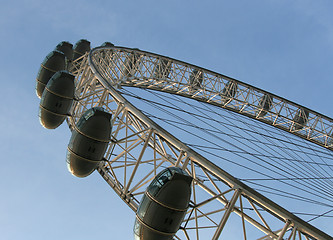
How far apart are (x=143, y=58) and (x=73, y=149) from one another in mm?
15111

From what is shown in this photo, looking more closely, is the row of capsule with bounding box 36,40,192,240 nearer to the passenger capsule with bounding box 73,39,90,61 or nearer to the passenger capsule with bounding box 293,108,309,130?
the passenger capsule with bounding box 73,39,90,61

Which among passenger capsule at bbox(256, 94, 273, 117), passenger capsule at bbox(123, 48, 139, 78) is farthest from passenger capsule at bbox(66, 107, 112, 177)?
passenger capsule at bbox(256, 94, 273, 117)

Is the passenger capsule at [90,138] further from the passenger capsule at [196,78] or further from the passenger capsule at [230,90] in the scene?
the passenger capsule at [230,90]

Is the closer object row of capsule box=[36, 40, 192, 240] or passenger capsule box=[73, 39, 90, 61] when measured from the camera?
row of capsule box=[36, 40, 192, 240]

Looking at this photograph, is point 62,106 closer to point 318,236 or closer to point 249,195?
point 249,195

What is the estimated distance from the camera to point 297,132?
33406mm

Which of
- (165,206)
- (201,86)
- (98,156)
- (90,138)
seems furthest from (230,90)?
(165,206)

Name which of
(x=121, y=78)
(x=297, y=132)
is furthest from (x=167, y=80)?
(x=297, y=132)

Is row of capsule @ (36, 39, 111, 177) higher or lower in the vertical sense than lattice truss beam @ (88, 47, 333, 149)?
lower

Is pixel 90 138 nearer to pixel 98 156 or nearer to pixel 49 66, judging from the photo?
pixel 98 156

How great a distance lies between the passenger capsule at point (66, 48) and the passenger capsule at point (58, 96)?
8391 mm

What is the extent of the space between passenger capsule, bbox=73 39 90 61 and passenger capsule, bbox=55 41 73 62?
2.09 metres

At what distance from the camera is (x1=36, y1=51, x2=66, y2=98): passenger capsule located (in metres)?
19.5

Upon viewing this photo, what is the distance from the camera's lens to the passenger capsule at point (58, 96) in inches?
615
